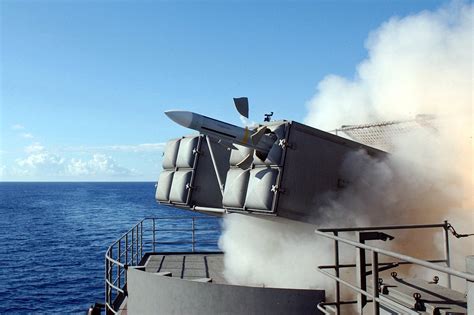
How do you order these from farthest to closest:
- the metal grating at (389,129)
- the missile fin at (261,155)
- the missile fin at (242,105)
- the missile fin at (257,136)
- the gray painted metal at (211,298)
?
the metal grating at (389,129), the missile fin at (242,105), the missile fin at (261,155), the missile fin at (257,136), the gray painted metal at (211,298)

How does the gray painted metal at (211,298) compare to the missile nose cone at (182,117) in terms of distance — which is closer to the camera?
the gray painted metal at (211,298)

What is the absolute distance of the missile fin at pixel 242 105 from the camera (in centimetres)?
899

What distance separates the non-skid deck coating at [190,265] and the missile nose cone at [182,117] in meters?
2.79

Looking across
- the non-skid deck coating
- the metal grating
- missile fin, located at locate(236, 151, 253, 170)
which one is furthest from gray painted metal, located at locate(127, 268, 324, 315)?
the metal grating

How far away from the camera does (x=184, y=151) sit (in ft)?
34.1

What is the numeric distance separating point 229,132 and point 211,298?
321 cm

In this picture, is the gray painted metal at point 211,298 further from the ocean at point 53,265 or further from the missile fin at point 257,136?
the ocean at point 53,265

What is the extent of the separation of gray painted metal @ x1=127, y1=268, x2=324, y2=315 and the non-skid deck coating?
209 cm

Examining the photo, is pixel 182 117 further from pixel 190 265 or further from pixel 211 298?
pixel 211 298

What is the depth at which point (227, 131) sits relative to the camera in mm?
8773

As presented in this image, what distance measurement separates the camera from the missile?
7.93m

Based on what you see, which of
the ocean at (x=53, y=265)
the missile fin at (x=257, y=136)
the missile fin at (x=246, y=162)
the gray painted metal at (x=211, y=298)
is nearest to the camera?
the gray painted metal at (x=211, y=298)

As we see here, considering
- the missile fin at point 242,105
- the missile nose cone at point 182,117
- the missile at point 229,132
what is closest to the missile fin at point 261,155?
the missile at point 229,132

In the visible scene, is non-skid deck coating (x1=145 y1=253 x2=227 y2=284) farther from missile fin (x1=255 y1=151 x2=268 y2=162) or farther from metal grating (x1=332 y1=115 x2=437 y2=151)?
metal grating (x1=332 y1=115 x2=437 y2=151)
